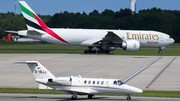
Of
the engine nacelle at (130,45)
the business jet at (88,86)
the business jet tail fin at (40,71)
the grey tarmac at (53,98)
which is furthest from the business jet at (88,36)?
the business jet at (88,86)

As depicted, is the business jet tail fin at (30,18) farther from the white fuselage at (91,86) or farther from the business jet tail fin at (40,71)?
the white fuselage at (91,86)

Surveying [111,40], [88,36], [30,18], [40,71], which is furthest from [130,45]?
[40,71]

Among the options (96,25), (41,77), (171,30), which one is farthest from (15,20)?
(41,77)

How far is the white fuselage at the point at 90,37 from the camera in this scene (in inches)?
2429

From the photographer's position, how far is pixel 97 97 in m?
22.7

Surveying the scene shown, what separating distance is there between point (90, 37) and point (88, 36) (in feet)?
1.55

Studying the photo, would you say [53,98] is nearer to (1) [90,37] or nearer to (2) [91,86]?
(2) [91,86]

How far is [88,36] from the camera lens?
2479 inches

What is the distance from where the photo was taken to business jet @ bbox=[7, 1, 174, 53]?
6059 cm

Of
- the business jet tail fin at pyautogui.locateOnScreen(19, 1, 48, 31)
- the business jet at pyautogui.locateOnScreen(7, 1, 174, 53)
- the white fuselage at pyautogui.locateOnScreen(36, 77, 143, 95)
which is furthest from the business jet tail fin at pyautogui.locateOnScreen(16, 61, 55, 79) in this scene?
the business jet tail fin at pyautogui.locateOnScreen(19, 1, 48, 31)

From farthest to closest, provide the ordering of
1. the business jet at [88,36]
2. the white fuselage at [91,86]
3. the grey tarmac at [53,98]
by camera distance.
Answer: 1. the business jet at [88,36]
2. the grey tarmac at [53,98]
3. the white fuselage at [91,86]

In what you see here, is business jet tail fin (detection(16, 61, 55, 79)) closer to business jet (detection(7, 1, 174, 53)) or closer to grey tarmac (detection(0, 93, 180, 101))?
grey tarmac (detection(0, 93, 180, 101))

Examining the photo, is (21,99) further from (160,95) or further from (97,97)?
(160,95)

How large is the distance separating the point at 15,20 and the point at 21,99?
15453 centimetres
